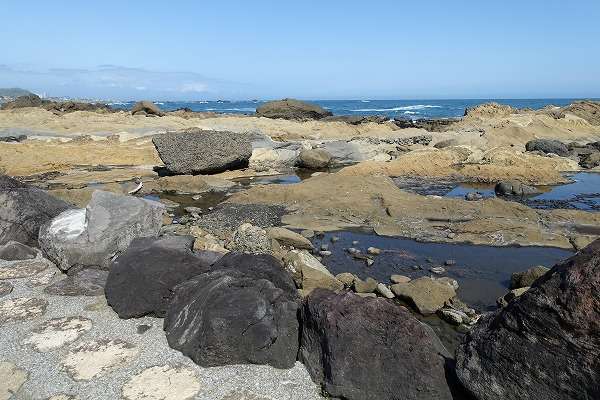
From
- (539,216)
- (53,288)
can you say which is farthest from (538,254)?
(53,288)

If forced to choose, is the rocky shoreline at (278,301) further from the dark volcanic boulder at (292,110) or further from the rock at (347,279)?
the dark volcanic boulder at (292,110)

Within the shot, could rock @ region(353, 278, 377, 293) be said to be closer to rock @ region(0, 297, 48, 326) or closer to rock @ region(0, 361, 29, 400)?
rock @ region(0, 297, 48, 326)

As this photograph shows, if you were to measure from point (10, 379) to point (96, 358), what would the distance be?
801mm

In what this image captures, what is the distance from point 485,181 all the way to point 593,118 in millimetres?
32699

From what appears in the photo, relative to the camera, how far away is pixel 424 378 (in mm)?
4160

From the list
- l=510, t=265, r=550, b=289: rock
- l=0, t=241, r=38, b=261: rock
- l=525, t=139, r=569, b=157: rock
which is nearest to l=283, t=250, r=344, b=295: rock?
l=510, t=265, r=550, b=289: rock

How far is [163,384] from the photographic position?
179 inches

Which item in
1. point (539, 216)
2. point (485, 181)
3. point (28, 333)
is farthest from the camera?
point (485, 181)

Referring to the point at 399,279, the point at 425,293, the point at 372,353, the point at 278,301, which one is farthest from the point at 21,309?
the point at 399,279

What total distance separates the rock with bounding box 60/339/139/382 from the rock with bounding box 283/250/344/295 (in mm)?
2977

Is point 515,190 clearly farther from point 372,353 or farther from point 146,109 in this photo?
point 146,109

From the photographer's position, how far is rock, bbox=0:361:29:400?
14.4 ft

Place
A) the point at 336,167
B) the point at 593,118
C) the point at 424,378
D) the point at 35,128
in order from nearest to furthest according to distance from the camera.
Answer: the point at 424,378 → the point at 336,167 → the point at 35,128 → the point at 593,118

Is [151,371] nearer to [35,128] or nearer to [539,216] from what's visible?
[539,216]
